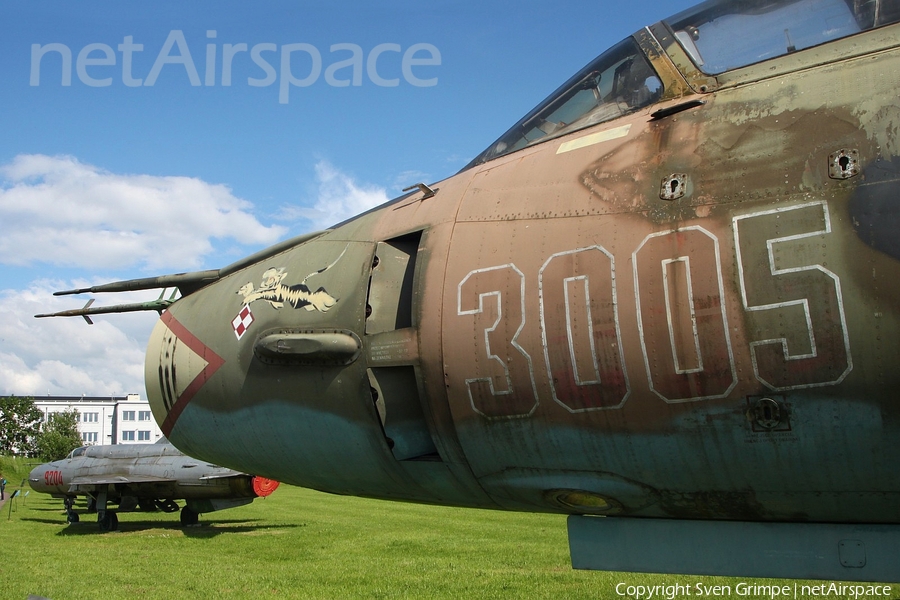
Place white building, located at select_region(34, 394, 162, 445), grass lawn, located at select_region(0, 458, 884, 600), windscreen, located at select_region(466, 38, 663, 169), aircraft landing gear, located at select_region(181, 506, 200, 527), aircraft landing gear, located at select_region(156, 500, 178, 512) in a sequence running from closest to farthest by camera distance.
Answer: windscreen, located at select_region(466, 38, 663, 169), grass lawn, located at select_region(0, 458, 884, 600), aircraft landing gear, located at select_region(181, 506, 200, 527), aircraft landing gear, located at select_region(156, 500, 178, 512), white building, located at select_region(34, 394, 162, 445)

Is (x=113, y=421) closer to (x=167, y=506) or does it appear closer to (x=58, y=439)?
(x=58, y=439)

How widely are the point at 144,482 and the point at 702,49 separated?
24.4m

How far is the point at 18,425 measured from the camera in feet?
263

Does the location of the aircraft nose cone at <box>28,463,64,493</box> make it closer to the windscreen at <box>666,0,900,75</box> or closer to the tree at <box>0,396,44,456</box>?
the windscreen at <box>666,0,900,75</box>

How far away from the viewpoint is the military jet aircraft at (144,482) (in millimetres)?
22750

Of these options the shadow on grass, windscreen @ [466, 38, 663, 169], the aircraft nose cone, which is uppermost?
windscreen @ [466, 38, 663, 169]

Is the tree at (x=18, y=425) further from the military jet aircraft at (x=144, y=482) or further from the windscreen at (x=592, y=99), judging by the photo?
the windscreen at (x=592, y=99)

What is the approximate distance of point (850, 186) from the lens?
2.94 m

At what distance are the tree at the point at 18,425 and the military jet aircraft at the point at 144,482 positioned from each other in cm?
6042

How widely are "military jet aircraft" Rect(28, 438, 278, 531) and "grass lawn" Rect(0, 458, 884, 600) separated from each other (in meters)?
0.76

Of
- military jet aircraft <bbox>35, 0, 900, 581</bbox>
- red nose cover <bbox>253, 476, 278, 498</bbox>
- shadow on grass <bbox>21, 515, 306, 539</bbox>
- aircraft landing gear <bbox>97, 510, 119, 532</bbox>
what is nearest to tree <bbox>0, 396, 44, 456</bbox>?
shadow on grass <bbox>21, 515, 306, 539</bbox>

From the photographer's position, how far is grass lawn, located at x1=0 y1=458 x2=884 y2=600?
37.8ft

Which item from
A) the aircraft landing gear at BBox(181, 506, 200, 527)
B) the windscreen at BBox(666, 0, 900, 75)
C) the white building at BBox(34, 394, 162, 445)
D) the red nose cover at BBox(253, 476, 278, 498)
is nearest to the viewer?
the windscreen at BBox(666, 0, 900, 75)

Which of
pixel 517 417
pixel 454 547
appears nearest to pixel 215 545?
pixel 454 547
